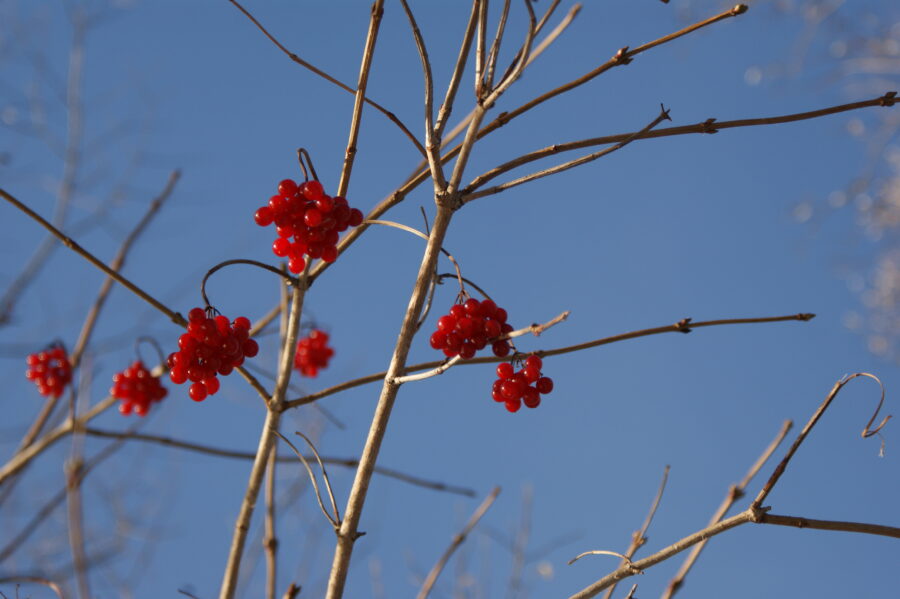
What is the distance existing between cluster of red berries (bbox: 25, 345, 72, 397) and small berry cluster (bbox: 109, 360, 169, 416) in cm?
24

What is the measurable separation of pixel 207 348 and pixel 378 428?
41cm

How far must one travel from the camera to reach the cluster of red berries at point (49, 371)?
7.72ft

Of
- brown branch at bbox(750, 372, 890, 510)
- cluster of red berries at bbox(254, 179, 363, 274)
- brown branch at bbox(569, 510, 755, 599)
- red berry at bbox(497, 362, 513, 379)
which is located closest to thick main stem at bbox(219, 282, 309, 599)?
cluster of red berries at bbox(254, 179, 363, 274)

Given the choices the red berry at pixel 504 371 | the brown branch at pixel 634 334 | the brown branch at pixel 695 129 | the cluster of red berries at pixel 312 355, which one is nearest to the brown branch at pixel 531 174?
the brown branch at pixel 695 129

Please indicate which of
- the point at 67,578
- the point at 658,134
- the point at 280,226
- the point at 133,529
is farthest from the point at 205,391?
the point at 133,529

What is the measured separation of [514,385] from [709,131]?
0.49 metres

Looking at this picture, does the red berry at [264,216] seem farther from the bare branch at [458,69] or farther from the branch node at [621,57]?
the branch node at [621,57]

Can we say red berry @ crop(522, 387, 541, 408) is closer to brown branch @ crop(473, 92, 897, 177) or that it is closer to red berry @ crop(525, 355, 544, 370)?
red berry @ crop(525, 355, 544, 370)

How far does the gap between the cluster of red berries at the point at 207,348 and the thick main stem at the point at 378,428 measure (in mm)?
376

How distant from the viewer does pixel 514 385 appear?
4.25ft

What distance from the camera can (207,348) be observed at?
1.28 m

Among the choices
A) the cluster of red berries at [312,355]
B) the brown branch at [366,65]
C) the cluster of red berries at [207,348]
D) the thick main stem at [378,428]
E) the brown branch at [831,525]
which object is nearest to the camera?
the brown branch at [831,525]

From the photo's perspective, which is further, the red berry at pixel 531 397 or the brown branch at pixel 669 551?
the red berry at pixel 531 397

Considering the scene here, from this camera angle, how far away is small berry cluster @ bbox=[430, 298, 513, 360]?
123cm
